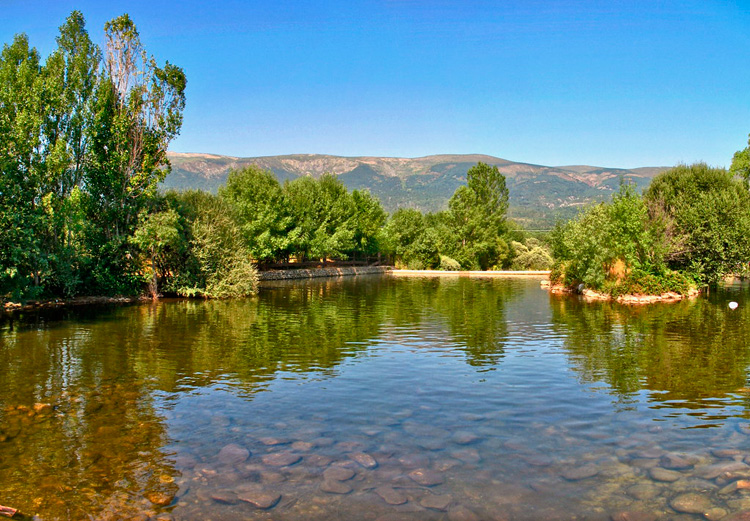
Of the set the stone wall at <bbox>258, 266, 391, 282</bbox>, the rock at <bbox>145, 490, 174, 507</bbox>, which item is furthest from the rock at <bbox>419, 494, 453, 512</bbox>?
the stone wall at <bbox>258, 266, 391, 282</bbox>

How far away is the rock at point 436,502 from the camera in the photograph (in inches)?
283

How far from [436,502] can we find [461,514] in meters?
0.42

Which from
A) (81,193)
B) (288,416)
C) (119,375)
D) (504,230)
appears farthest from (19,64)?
(504,230)

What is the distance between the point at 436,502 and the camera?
732 centimetres

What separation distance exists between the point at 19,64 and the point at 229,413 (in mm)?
27642

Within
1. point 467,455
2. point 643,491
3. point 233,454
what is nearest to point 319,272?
point 233,454

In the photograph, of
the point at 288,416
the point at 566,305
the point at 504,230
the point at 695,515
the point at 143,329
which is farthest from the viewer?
the point at 504,230

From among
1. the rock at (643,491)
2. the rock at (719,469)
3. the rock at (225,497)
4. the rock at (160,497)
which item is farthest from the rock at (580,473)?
the rock at (160,497)

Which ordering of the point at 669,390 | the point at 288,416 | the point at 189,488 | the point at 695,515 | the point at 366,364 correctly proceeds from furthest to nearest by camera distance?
the point at 366,364 → the point at 669,390 → the point at 288,416 → the point at 189,488 → the point at 695,515

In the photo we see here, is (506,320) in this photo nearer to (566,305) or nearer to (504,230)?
(566,305)

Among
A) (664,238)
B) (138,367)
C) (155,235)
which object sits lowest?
(138,367)

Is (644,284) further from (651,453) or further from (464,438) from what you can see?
(464,438)

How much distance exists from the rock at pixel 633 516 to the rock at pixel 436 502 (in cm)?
212

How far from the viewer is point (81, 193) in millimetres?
30516
